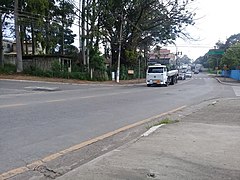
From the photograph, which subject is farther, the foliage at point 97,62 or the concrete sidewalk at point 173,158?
the foliage at point 97,62

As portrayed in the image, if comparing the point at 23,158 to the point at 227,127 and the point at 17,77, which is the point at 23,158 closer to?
the point at 227,127

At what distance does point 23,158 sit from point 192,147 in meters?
3.29

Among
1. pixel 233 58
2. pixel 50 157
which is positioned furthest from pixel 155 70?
pixel 233 58

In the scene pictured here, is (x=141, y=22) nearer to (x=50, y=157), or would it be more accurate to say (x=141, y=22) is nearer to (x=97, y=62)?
(x=97, y=62)

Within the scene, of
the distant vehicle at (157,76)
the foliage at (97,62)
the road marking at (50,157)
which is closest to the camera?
the road marking at (50,157)

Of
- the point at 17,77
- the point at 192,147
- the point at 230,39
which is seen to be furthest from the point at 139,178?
the point at 230,39

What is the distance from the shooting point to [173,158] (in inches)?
227

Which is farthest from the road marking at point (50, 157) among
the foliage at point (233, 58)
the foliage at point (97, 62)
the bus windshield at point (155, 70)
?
the foliage at point (233, 58)

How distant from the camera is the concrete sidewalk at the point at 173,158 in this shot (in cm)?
489

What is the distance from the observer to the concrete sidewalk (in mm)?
4895

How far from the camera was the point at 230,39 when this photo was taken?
12512 cm

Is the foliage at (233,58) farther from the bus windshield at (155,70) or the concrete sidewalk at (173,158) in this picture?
the concrete sidewalk at (173,158)

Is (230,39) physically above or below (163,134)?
above

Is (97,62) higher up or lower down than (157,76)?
higher up
